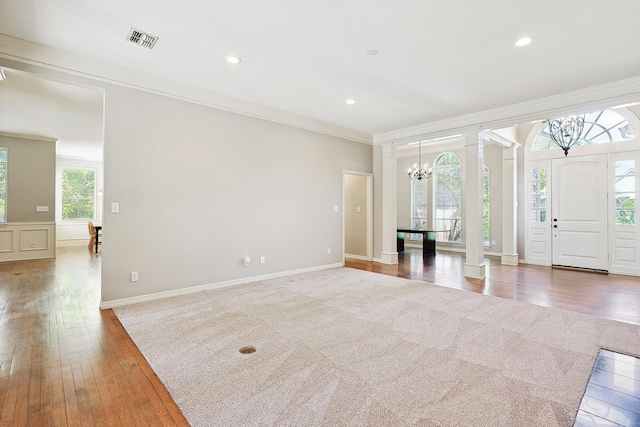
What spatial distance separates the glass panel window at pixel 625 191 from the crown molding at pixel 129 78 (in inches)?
239

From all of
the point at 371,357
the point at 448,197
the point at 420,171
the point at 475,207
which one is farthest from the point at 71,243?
the point at 448,197

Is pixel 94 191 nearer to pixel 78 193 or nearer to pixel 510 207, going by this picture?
pixel 78 193

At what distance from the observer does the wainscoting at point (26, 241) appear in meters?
7.11

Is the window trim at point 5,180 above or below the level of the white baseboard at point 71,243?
above

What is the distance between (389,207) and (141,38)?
539cm

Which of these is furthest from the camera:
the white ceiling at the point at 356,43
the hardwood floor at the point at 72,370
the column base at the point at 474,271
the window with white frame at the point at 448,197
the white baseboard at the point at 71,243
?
the white baseboard at the point at 71,243

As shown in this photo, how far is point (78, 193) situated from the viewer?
10406mm

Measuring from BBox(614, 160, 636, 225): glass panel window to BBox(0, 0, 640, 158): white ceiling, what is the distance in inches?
105

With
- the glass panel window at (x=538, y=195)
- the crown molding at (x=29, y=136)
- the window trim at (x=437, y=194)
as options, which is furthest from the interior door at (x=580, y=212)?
the crown molding at (x=29, y=136)

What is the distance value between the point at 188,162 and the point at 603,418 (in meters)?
4.81

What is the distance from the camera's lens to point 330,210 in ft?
21.1

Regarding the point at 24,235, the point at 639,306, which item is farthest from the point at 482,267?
the point at 24,235

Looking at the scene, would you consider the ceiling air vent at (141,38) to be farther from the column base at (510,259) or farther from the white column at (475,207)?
the column base at (510,259)

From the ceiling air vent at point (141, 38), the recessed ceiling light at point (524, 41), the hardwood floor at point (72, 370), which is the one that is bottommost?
the hardwood floor at point (72, 370)
